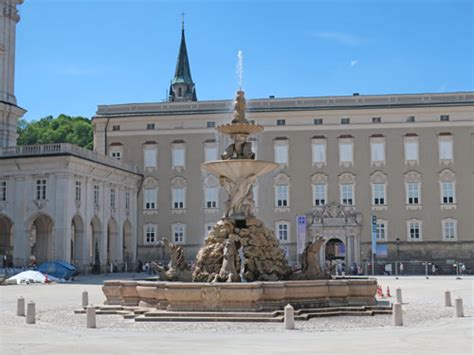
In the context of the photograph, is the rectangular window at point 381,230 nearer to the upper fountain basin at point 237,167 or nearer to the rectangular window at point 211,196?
the rectangular window at point 211,196

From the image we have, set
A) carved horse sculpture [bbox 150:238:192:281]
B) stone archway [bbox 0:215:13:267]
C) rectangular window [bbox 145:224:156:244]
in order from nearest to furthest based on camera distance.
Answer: carved horse sculpture [bbox 150:238:192:281], stone archway [bbox 0:215:13:267], rectangular window [bbox 145:224:156:244]

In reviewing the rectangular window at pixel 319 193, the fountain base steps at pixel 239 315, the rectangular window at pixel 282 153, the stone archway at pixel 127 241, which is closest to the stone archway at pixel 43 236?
the stone archway at pixel 127 241

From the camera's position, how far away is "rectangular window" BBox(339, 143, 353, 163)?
57000mm

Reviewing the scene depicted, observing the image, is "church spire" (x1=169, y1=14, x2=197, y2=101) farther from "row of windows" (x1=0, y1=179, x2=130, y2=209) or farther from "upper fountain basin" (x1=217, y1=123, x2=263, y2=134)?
"upper fountain basin" (x1=217, y1=123, x2=263, y2=134)

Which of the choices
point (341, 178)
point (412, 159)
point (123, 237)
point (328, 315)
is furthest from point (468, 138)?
point (328, 315)

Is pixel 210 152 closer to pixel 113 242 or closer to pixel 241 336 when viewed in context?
pixel 113 242

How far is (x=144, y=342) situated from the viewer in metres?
13.5

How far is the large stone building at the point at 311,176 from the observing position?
2188 inches

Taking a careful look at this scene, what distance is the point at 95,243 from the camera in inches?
2110

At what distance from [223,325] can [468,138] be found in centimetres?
4409

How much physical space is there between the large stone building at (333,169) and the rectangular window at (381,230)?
80 mm

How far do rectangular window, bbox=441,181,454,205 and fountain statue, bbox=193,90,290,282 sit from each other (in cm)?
3623

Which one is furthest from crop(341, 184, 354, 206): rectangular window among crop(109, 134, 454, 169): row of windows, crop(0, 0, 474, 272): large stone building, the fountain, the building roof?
the fountain

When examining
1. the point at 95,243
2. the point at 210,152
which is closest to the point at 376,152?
the point at 210,152
